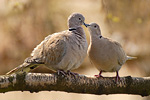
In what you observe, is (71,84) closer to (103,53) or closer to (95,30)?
(103,53)

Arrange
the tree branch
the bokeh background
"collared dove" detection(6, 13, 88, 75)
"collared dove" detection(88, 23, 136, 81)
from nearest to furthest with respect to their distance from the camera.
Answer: the tree branch, "collared dove" detection(6, 13, 88, 75), "collared dove" detection(88, 23, 136, 81), the bokeh background

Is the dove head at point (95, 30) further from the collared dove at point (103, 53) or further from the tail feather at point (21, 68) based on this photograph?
the tail feather at point (21, 68)

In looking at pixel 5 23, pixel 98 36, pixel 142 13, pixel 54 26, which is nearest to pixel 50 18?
pixel 54 26

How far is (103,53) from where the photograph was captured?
255cm

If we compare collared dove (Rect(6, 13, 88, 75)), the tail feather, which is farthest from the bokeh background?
the tail feather

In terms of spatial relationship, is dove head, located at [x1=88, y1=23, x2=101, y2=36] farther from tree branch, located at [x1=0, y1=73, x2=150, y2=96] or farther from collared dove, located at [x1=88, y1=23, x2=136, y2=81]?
tree branch, located at [x1=0, y1=73, x2=150, y2=96]

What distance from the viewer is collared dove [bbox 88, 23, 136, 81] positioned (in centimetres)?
255

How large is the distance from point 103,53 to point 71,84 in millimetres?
463

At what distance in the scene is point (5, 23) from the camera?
418cm

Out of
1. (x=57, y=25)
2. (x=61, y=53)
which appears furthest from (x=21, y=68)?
(x=57, y=25)

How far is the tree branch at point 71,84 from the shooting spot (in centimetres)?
212

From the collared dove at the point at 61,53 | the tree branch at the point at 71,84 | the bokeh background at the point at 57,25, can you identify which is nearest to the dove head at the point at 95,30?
the collared dove at the point at 61,53

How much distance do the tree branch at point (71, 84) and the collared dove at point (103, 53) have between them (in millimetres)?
153

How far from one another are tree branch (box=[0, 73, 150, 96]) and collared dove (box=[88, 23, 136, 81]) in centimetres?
15
